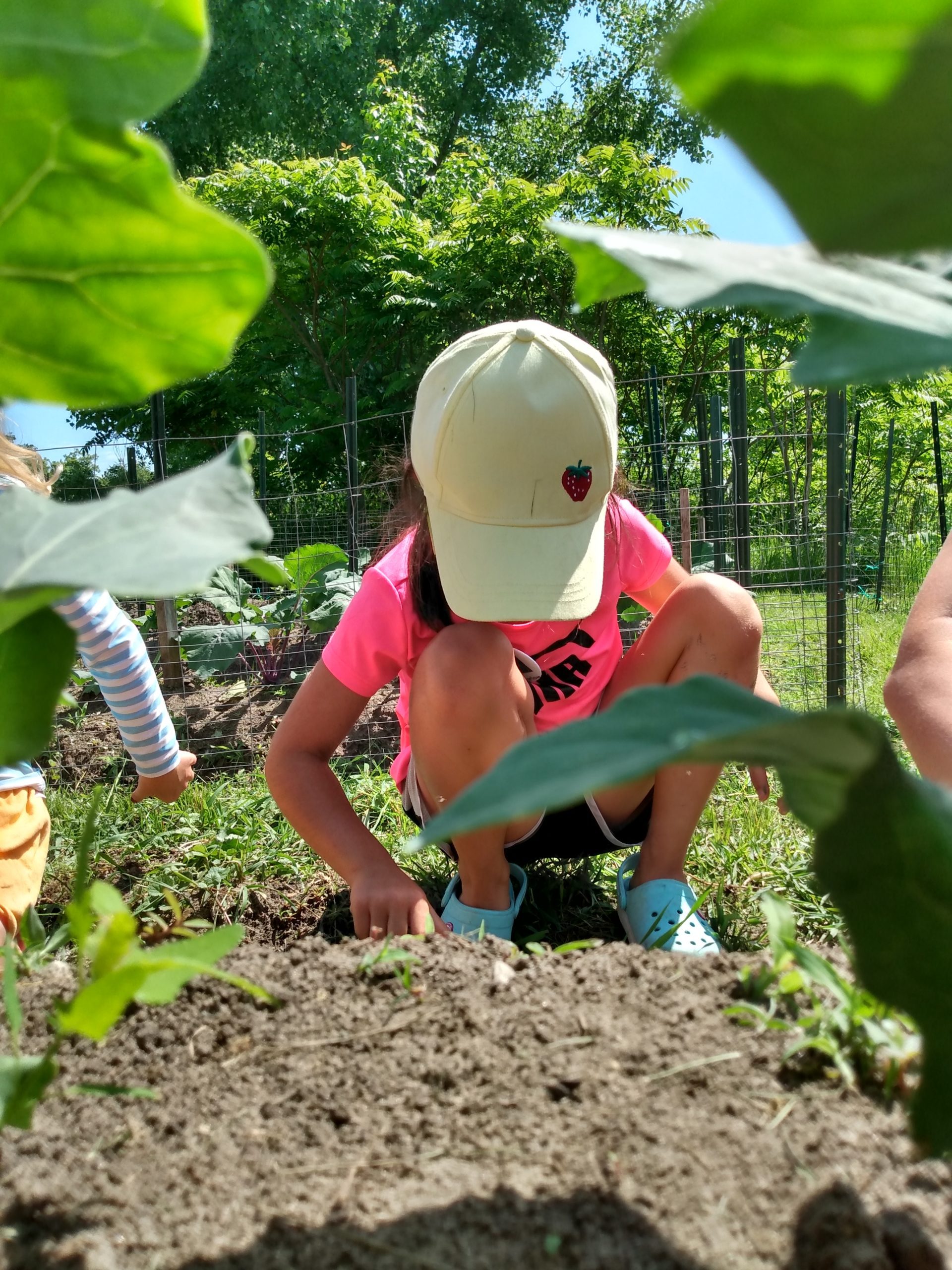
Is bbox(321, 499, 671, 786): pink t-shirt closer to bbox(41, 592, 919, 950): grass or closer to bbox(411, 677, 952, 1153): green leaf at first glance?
bbox(41, 592, 919, 950): grass

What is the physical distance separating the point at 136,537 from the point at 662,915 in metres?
1.23

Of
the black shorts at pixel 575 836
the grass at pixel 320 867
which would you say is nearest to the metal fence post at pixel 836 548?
the grass at pixel 320 867

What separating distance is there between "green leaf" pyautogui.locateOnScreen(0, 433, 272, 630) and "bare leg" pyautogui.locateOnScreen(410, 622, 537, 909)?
43.1 inches

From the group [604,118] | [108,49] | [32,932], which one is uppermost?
[604,118]

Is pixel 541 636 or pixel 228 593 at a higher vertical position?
pixel 541 636

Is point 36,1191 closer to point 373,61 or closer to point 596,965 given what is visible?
point 596,965

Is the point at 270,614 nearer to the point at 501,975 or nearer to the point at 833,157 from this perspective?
the point at 501,975

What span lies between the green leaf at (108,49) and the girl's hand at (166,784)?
1398mm

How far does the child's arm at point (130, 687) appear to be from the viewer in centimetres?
158

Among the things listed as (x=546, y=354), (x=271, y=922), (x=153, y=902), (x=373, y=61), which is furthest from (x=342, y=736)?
(x=373, y=61)

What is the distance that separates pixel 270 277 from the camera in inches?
18.1

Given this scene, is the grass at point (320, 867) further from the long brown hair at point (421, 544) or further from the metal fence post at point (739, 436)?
the metal fence post at point (739, 436)

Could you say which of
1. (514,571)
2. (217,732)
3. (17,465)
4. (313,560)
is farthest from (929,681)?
(313,560)

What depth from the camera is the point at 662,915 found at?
4.76 ft
